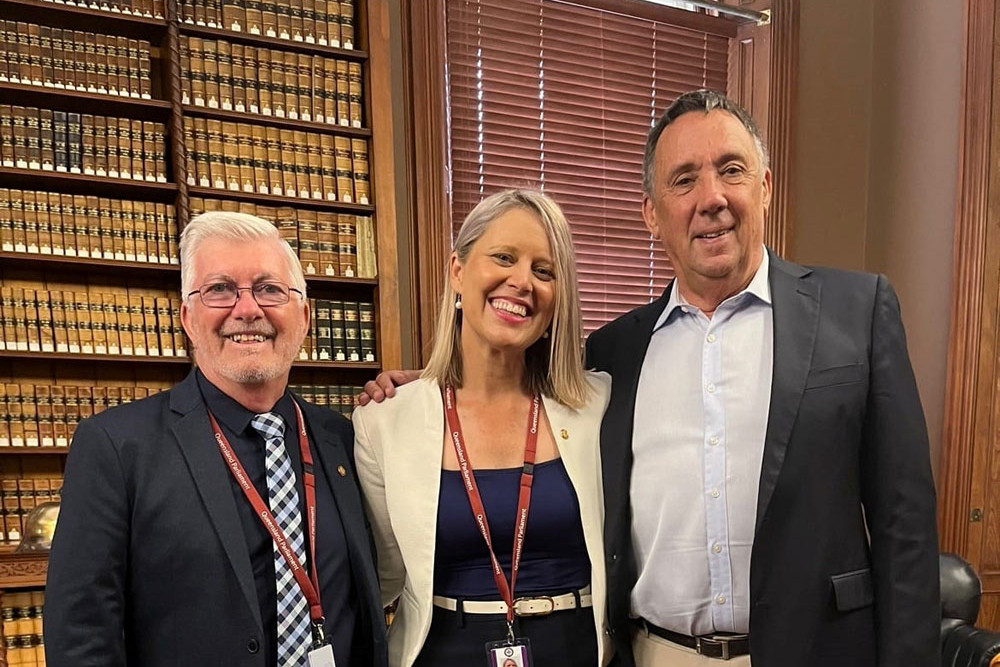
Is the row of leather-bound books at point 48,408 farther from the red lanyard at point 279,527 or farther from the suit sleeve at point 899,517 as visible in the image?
the suit sleeve at point 899,517

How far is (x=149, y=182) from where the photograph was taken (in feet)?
10.5

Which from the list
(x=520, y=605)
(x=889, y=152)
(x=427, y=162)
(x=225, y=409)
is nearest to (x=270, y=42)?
(x=427, y=162)

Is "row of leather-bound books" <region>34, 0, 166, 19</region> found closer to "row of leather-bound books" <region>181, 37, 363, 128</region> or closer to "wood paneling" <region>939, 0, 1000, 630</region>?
"row of leather-bound books" <region>181, 37, 363, 128</region>

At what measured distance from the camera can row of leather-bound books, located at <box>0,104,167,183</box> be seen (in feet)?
9.95

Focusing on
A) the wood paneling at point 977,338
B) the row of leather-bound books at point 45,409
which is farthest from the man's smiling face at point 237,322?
the wood paneling at point 977,338

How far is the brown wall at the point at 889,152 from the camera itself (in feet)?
13.9

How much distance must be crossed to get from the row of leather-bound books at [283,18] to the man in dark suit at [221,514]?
6.14 ft

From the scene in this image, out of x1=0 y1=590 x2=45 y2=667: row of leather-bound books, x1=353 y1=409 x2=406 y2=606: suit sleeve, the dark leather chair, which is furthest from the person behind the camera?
x1=0 y1=590 x2=45 y2=667: row of leather-bound books

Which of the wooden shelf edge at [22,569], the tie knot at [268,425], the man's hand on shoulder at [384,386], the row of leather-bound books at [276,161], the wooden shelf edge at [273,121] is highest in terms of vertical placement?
the wooden shelf edge at [273,121]

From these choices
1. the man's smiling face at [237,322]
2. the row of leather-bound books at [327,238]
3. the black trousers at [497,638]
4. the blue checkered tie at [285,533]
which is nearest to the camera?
the blue checkered tie at [285,533]

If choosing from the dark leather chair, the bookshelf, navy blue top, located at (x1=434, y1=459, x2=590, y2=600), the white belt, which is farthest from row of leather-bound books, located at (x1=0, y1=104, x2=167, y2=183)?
the dark leather chair

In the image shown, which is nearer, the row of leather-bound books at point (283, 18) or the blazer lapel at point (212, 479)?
the blazer lapel at point (212, 479)

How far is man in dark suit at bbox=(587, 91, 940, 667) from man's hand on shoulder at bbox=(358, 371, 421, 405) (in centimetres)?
56

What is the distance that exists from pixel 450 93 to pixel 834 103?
2227 mm
